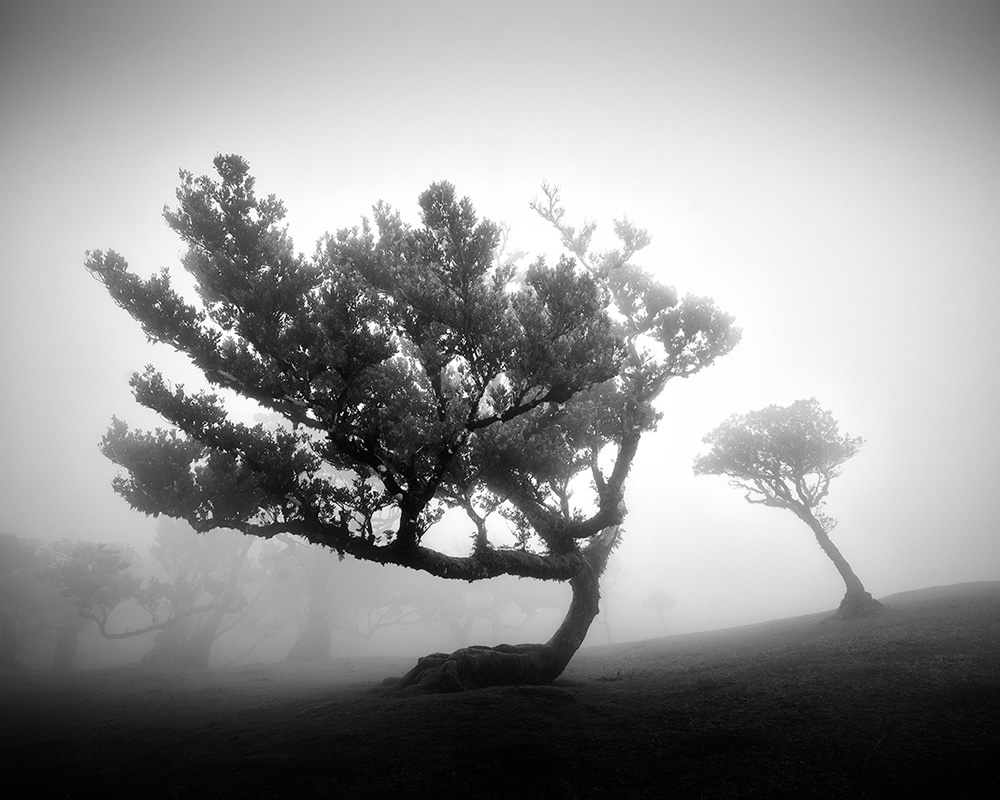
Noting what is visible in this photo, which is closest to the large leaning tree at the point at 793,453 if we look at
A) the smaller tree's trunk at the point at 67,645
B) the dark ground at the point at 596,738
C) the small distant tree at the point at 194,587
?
the dark ground at the point at 596,738

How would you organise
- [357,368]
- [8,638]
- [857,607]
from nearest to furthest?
1. [357,368]
2. [857,607]
3. [8,638]

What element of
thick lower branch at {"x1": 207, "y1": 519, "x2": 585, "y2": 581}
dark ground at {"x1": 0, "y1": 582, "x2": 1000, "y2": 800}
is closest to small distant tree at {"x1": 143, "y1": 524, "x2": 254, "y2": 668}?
dark ground at {"x1": 0, "y1": 582, "x2": 1000, "y2": 800}

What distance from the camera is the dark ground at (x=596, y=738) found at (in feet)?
20.8

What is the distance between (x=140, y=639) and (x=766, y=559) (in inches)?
8167

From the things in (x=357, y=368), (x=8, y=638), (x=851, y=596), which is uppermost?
(x=357, y=368)

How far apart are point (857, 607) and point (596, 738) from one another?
23883 mm

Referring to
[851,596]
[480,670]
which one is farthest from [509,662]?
[851,596]

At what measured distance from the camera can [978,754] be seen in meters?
6.38

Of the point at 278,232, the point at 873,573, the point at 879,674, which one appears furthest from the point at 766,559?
the point at 278,232

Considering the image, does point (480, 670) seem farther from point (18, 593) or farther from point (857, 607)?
point (18, 593)

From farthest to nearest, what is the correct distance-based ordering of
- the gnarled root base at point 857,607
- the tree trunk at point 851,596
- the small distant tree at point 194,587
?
1. the small distant tree at point 194,587
2. the tree trunk at point 851,596
3. the gnarled root base at point 857,607

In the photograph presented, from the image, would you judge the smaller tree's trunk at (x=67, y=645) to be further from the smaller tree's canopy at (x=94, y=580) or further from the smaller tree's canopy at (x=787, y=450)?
the smaller tree's canopy at (x=787, y=450)

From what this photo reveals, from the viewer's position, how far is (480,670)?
45.6 feet

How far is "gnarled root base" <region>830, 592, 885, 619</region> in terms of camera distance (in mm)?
23016
